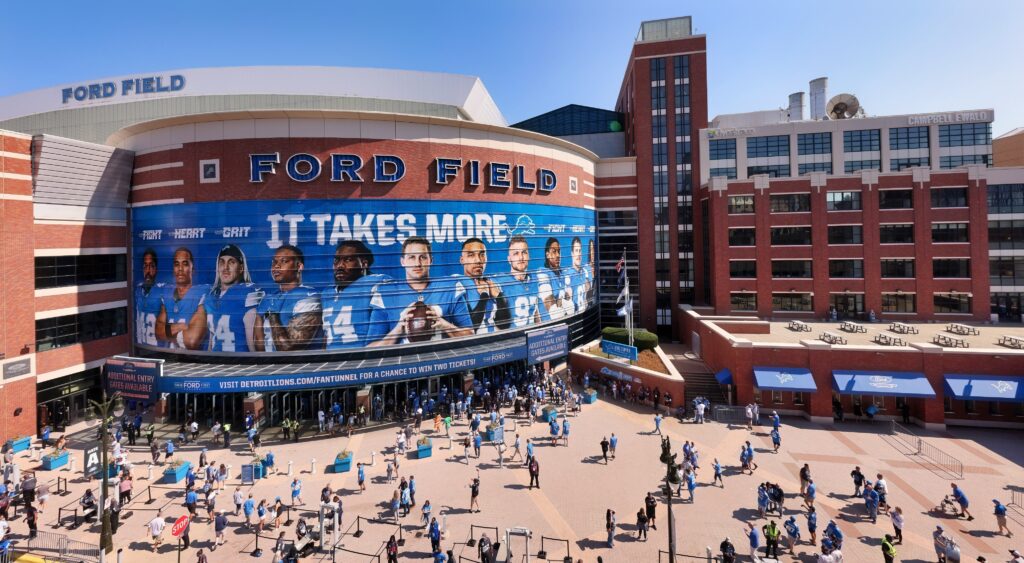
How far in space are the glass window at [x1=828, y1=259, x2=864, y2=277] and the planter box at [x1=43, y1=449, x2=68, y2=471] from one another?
203 feet

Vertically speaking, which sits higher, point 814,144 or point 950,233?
point 814,144

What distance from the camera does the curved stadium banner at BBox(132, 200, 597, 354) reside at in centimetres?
3228

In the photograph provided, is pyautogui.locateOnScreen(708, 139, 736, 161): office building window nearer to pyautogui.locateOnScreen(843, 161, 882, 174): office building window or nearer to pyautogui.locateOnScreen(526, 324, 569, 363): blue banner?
pyautogui.locateOnScreen(843, 161, 882, 174): office building window

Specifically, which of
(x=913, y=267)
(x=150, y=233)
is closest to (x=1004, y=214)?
(x=913, y=267)

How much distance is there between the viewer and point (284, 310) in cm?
3228

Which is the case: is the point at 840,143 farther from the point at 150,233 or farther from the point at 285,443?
the point at 150,233

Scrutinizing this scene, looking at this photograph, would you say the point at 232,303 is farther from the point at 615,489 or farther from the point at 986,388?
the point at 986,388

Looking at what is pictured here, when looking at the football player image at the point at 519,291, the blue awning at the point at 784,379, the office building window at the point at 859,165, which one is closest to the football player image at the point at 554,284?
the football player image at the point at 519,291

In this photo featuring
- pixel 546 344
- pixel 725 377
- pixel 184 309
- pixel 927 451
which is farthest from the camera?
pixel 546 344

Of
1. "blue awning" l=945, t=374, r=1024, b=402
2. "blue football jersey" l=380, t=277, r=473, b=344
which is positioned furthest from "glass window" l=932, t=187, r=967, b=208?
"blue football jersey" l=380, t=277, r=473, b=344

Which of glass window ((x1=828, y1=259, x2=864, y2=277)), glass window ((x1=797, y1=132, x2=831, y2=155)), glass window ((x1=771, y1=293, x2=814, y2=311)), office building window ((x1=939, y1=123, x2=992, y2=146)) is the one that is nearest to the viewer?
glass window ((x1=828, y1=259, x2=864, y2=277))

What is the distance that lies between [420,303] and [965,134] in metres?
65.0

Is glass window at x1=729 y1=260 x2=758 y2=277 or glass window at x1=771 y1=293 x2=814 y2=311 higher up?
glass window at x1=729 y1=260 x2=758 y2=277

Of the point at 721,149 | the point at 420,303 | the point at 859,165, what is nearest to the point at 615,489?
the point at 420,303
